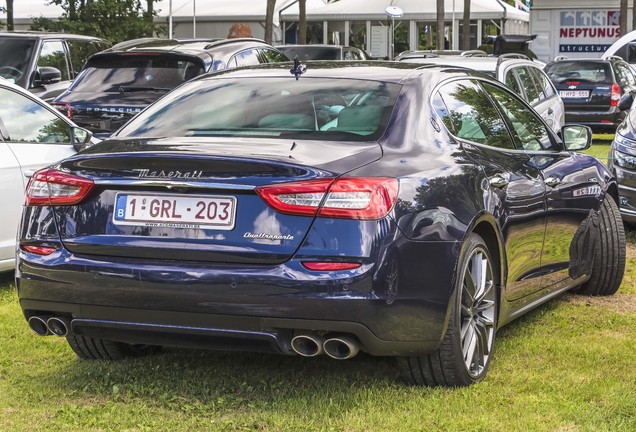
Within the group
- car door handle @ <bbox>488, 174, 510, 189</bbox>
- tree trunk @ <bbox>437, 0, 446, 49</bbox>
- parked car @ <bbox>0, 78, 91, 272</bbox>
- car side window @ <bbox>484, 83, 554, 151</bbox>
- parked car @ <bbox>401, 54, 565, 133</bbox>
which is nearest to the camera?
car door handle @ <bbox>488, 174, 510, 189</bbox>

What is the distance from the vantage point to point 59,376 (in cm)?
539

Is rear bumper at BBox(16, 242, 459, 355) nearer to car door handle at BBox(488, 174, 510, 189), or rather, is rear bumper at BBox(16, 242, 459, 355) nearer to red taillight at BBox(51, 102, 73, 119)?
car door handle at BBox(488, 174, 510, 189)

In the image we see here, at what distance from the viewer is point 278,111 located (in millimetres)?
5312

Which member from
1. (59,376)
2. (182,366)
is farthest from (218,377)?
(59,376)

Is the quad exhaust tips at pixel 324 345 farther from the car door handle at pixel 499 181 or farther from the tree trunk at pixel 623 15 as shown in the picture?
the tree trunk at pixel 623 15

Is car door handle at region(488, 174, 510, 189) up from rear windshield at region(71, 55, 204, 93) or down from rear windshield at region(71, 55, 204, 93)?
down

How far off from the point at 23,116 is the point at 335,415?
419 centimetres

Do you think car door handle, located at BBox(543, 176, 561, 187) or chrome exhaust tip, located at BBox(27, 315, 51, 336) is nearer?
chrome exhaust tip, located at BBox(27, 315, 51, 336)

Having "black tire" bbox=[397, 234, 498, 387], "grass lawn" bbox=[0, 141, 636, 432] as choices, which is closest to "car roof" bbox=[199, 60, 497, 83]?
"black tire" bbox=[397, 234, 498, 387]

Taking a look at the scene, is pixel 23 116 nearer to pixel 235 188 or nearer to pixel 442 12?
pixel 235 188

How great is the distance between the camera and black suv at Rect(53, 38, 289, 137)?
11453 millimetres

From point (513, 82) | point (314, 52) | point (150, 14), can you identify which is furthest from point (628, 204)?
point (150, 14)

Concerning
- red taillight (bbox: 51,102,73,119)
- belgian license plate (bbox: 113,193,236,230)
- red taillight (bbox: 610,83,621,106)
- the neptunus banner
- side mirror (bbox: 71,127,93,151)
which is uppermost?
the neptunus banner

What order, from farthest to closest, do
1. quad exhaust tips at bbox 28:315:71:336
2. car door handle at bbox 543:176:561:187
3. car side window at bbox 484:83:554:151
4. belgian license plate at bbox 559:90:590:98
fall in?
belgian license plate at bbox 559:90:590:98
car side window at bbox 484:83:554:151
car door handle at bbox 543:176:561:187
quad exhaust tips at bbox 28:315:71:336
